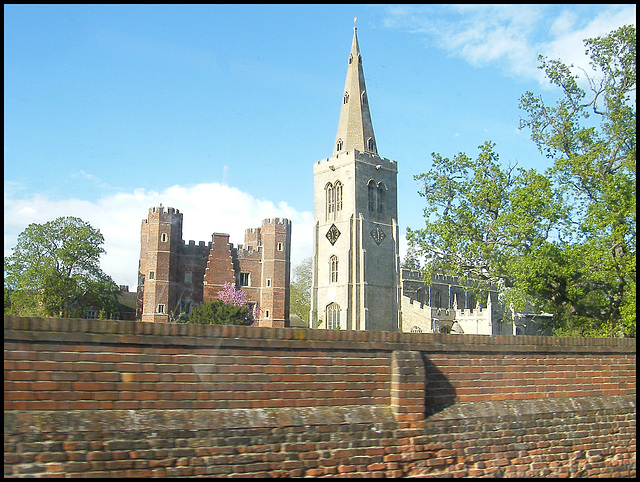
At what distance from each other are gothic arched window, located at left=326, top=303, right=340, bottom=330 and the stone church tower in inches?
4.7

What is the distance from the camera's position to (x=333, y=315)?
74.3 m

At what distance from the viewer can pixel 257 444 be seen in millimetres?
6102

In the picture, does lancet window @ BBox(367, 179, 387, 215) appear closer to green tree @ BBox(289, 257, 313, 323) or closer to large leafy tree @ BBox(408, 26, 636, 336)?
green tree @ BBox(289, 257, 313, 323)

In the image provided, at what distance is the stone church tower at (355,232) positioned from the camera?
73.5 metres

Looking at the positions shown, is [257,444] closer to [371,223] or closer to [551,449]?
[551,449]

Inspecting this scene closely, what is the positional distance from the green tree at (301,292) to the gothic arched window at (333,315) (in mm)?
9624

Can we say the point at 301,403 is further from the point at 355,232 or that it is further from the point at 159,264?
the point at 355,232

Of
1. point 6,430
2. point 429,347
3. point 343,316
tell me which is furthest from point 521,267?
point 343,316

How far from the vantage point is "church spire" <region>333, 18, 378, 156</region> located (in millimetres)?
79688

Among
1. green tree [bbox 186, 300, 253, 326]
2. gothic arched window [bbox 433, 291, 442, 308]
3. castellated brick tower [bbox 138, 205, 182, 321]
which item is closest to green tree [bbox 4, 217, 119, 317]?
green tree [bbox 186, 300, 253, 326]

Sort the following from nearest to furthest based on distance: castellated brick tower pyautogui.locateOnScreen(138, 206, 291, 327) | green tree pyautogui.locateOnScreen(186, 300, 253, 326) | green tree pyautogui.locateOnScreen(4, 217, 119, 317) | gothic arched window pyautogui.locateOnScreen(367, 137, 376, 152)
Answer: green tree pyautogui.locateOnScreen(4, 217, 119, 317) → green tree pyautogui.locateOnScreen(186, 300, 253, 326) → castellated brick tower pyautogui.locateOnScreen(138, 206, 291, 327) → gothic arched window pyautogui.locateOnScreen(367, 137, 376, 152)

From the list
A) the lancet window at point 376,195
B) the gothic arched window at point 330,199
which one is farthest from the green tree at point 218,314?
the lancet window at point 376,195

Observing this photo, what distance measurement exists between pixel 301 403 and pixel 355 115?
3030 inches

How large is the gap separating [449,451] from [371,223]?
70.0 m
